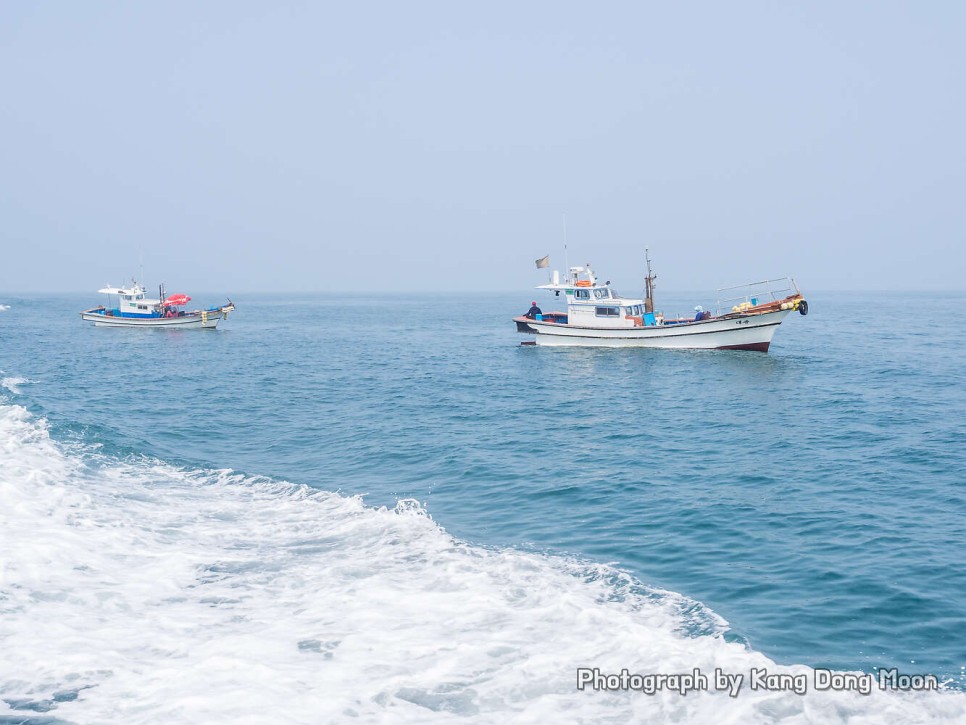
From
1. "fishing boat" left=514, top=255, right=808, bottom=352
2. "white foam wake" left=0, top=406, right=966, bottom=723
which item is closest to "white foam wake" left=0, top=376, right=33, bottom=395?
"white foam wake" left=0, top=406, right=966, bottom=723

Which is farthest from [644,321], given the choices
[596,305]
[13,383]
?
[13,383]

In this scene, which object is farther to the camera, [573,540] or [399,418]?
[399,418]

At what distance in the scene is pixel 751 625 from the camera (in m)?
10.8

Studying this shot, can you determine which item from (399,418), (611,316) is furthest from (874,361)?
(399,418)

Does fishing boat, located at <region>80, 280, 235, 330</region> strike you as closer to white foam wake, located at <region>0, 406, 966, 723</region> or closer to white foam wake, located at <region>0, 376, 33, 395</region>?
white foam wake, located at <region>0, 376, 33, 395</region>

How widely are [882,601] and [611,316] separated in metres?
42.0

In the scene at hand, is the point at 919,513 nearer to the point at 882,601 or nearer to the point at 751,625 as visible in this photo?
the point at 882,601

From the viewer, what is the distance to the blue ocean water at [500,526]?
9.66 m

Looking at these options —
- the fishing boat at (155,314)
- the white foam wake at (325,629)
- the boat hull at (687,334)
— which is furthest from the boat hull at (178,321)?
the white foam wake at (325,629)

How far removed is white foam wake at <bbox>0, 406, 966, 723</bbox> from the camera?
27.7 ft

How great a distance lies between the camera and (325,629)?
10.5 m

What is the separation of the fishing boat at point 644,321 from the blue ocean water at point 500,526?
1083 cm

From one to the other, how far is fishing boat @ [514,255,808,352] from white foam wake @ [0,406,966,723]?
36464mm

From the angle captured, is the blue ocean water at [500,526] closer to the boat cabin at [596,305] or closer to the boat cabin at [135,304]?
the boat cabin at [596,305]
